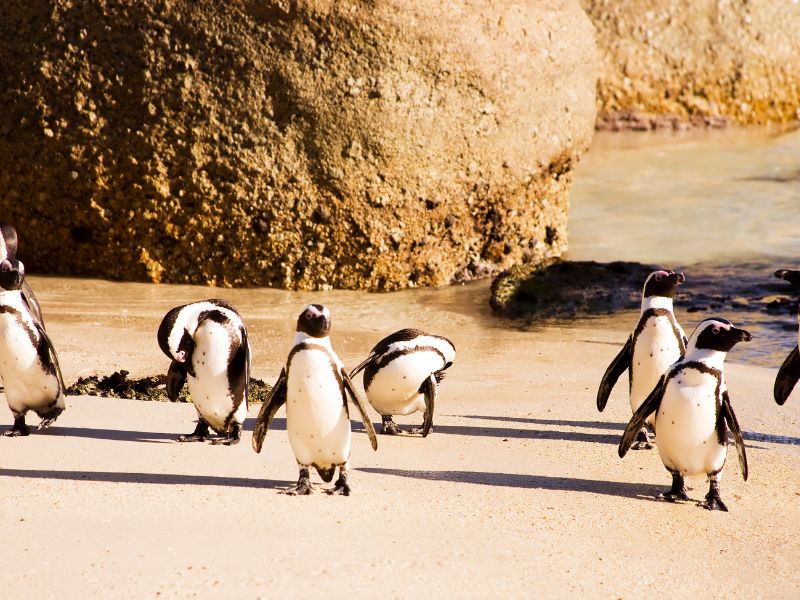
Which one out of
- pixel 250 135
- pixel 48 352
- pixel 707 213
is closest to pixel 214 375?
pixel 48 352

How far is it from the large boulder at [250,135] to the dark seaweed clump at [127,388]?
98.8 inches

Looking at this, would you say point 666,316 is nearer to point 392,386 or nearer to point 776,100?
point 392,386

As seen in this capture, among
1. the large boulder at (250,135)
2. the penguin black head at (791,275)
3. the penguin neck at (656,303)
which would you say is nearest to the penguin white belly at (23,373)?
the penguin neck at (656,303)

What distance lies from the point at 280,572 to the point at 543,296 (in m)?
5.31

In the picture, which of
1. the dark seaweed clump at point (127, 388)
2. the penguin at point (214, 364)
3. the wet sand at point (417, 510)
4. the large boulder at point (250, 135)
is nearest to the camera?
the wet sand at point (417, 510)

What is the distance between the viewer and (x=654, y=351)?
5.28m

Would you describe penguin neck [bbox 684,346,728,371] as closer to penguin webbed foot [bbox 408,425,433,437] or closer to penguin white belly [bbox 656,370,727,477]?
penguin white belly [bbox 656,370,727,477]

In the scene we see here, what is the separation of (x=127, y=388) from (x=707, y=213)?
25.7 ft

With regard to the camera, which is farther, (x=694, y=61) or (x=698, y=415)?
(x=694, y=61)

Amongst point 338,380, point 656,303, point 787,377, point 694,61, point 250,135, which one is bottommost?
point 787,377

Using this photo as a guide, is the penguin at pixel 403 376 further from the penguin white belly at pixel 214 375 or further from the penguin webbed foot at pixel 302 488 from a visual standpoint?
the penguin webbed foot at pixel 302 488

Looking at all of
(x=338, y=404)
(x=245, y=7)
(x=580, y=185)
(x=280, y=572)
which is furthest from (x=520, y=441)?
(x=580, y=185)

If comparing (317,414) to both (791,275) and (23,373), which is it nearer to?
(23,373)

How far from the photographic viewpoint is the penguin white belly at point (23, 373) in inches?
199
